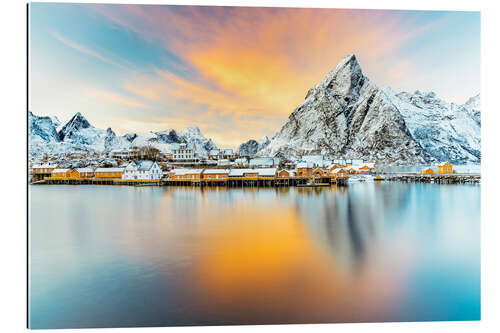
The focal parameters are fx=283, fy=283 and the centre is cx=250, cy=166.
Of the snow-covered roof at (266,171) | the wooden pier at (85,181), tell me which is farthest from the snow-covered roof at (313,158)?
the wooden pier at (85,181)

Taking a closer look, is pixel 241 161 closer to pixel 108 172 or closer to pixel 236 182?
pixel 236 182

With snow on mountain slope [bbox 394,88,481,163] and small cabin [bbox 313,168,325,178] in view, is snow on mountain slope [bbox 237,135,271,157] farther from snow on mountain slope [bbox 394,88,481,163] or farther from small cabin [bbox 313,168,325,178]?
small cabin [bbox 313,168,325,178]

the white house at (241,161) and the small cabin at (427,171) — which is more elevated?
the white house at (241,161)

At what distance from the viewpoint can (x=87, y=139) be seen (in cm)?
442

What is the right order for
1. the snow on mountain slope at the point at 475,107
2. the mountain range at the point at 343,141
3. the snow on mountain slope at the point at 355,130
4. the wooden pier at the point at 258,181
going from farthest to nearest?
the wooden pier at the point at 258,181 → the snow on mountain slope at the point at 355,130 → the mountain range at the point at 343,141 → the snow on mountain slope at the point at 475,107

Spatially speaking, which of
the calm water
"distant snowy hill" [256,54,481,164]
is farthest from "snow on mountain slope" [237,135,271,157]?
the calm water

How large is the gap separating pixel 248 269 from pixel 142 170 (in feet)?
17.8

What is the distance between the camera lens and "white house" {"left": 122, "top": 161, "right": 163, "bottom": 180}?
24.6ft

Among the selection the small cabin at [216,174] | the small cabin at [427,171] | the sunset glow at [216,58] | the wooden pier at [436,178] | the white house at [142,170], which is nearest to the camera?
the sunset glow at [216,58]

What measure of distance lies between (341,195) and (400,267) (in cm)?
665

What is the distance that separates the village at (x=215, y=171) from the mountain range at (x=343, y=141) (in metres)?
0.33

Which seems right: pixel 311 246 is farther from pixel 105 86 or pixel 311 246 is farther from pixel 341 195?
pixel 341 195

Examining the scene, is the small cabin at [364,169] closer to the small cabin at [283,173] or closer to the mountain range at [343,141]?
the mountain range at [343,141]

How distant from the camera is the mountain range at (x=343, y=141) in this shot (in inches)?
171
